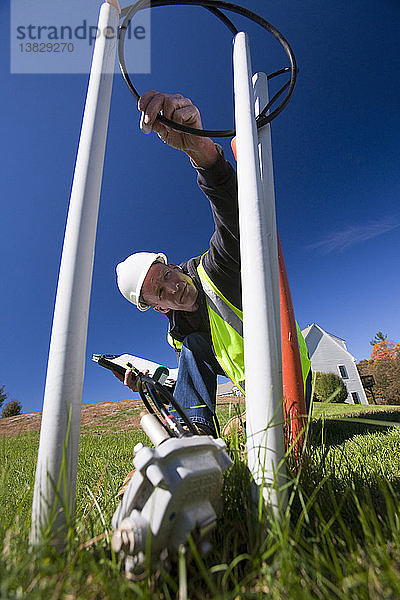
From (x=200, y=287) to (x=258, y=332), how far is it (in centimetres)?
265

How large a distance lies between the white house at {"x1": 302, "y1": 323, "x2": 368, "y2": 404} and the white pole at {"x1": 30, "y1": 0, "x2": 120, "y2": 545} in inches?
887

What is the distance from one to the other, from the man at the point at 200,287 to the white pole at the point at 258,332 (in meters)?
0.76

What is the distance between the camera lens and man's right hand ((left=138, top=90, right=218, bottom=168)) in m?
1.64

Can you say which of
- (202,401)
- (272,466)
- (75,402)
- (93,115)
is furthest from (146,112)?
(202,401)

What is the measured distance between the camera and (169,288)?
3.52m

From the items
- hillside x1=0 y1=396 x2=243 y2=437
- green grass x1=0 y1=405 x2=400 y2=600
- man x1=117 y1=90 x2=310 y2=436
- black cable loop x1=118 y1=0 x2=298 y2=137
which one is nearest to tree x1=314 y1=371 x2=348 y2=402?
hillside x1=0 y1=396 x2=243 y2=437

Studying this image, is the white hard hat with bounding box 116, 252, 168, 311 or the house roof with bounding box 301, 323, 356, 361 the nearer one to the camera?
the white hard hat with bounding box 116, 252, 168, 311

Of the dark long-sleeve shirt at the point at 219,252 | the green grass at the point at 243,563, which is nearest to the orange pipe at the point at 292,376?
the green grass at the point at 243,563

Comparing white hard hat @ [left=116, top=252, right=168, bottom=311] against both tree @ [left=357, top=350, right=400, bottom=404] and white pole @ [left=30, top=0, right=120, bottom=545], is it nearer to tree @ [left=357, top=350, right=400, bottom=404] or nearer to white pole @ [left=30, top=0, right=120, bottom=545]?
white pole @ [left=30, top=0, right=120, bottom=545]

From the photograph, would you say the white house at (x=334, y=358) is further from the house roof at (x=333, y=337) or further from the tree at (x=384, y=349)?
the tree at (x=384, y=349)

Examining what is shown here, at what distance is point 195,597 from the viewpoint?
27.2 inches

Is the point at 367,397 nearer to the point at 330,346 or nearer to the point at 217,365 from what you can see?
the point at 330,346

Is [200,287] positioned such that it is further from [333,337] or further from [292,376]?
[333,337]

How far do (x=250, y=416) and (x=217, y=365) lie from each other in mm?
2419
